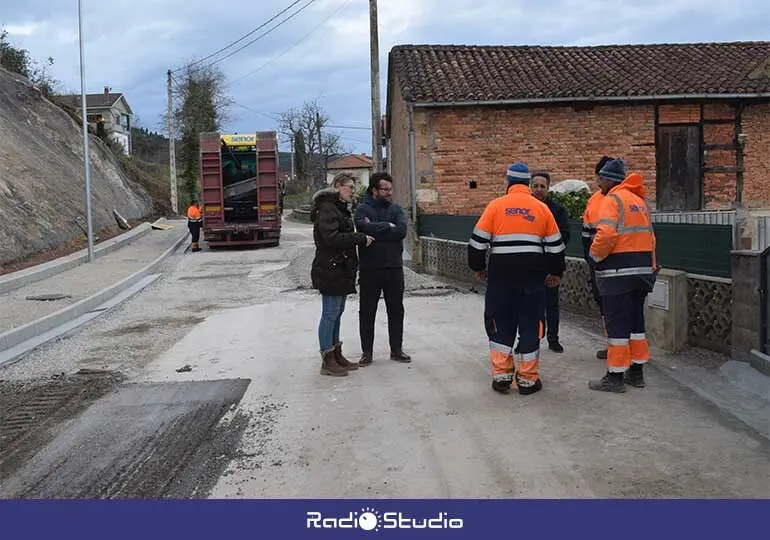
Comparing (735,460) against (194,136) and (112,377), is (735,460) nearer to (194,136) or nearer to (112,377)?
(112,377)

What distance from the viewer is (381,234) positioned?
6.56 metres

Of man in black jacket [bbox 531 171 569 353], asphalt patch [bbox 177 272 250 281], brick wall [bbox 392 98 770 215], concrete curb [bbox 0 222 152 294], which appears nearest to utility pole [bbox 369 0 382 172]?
brick wall [bbox 392 98 770 215]

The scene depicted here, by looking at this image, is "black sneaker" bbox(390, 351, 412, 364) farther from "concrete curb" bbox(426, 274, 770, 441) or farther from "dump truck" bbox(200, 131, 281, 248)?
"dump truck" bbox(200, 131, 281, 248)

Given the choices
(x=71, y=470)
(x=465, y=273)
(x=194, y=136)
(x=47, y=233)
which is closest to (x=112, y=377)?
(x=71, y=470)

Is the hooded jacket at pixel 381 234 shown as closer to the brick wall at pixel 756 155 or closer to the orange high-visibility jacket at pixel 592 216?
the orange high-visibility jacket at pixel 592 216

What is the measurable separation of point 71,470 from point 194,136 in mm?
49803

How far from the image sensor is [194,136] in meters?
51.6

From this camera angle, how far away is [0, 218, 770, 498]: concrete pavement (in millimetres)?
3945

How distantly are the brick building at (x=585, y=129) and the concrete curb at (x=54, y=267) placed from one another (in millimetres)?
7885

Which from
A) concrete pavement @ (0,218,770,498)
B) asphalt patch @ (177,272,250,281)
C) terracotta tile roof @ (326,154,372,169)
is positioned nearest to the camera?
concrete pavement @ (0,218,770,498)

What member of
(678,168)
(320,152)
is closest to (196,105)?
(320,152)

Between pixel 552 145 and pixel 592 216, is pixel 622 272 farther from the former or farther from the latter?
pixel 552 145

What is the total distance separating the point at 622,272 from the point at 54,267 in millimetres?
12820

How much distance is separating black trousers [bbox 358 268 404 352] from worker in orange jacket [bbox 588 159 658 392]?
1.89 metres
